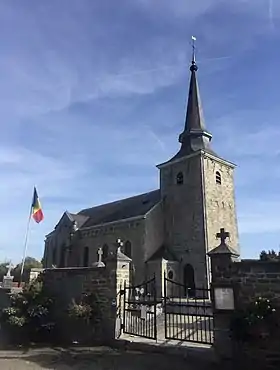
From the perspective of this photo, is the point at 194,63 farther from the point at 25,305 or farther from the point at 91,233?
the point at 25,305

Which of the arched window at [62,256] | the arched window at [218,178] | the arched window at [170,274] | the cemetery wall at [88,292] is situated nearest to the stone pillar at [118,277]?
the cemetery wall at [88,292]

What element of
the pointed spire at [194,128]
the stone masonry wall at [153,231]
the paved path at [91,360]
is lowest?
the paved path at [91,360]

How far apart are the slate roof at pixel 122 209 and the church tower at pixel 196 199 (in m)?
1.72

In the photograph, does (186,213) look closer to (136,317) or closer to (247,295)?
(136,317)

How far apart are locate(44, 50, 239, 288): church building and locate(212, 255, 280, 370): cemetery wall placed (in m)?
17.3

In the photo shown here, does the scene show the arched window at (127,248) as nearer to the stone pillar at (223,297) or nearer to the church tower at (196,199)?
the church tower at (196,199)

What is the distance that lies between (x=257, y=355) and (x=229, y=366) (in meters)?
A: 0.64

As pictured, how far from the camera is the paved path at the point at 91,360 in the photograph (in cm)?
714

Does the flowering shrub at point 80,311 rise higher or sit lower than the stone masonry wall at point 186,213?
lower

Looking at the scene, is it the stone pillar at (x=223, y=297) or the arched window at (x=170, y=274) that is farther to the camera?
Result: the arched window at (x=170, y=274)

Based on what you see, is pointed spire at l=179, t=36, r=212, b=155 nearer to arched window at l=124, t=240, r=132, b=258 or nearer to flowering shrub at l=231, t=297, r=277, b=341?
arched window at l=124, t=240, r=132, b=258

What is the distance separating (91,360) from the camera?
784 centimetres

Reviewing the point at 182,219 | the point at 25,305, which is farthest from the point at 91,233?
the point at 25,305

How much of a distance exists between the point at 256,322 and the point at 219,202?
71.3 feet
